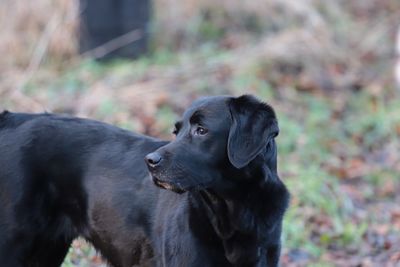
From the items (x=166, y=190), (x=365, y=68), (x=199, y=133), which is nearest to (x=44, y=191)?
(x=166, y=190)

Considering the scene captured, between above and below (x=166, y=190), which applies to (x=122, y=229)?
below

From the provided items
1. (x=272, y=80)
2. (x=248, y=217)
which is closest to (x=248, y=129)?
(x=248, y=217)

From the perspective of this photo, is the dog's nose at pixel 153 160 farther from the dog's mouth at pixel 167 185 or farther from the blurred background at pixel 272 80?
the blurred background at pixel 272 80

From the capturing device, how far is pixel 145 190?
16.3ft

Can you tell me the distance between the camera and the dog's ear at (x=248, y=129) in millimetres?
4461

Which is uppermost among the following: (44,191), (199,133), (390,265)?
(199,133)

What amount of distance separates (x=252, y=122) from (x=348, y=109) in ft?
21.9

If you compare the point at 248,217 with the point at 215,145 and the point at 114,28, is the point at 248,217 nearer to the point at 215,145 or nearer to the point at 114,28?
the point at 215,145

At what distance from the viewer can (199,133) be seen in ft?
15.0

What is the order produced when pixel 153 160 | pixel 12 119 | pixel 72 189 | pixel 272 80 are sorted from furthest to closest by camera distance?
pixel 272 80 < pixel 12 119 < pixel 72 189 < pixel 153 160

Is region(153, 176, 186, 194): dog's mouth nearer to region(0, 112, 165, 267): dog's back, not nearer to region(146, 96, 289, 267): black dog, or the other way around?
region(146, 96, 289, 267): black dog

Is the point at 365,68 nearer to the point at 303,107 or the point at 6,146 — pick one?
the point at 303,107

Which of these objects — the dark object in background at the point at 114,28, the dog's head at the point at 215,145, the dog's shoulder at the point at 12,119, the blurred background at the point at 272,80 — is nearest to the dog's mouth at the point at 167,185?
the dog's head at the point at 215,145

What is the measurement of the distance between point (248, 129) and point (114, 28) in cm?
709
